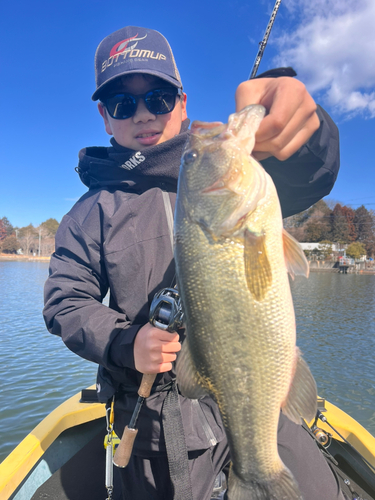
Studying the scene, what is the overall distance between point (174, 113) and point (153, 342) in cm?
204

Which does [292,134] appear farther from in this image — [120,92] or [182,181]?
[120,92]

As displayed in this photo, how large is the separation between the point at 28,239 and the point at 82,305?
10351cm

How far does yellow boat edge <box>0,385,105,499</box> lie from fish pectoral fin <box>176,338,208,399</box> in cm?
227

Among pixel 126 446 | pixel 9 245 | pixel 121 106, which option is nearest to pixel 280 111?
pixel 121 106

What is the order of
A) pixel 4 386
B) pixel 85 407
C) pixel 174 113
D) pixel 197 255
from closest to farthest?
pixel 197 255 → pixel 174 113 → pixel 85 407 → pixel 4 386

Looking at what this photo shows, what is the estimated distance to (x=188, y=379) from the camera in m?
1.73

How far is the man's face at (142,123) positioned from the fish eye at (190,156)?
112 cm

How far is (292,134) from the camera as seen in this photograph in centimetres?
180

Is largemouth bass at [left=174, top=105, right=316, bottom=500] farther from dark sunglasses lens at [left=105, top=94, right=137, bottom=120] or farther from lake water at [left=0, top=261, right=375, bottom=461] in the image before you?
lake water at [left=0, top=261, right=375, bottom=461]

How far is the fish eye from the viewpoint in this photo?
1.81m

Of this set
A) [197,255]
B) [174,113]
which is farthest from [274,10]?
[197,255]

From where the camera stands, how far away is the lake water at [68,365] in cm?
Answer: 782

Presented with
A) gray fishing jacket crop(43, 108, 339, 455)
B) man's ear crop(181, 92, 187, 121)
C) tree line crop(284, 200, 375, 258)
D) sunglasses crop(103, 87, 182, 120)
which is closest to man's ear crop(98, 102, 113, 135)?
sunglasses crop(103, 87, 182, 120)

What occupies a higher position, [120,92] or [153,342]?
[120,92]
